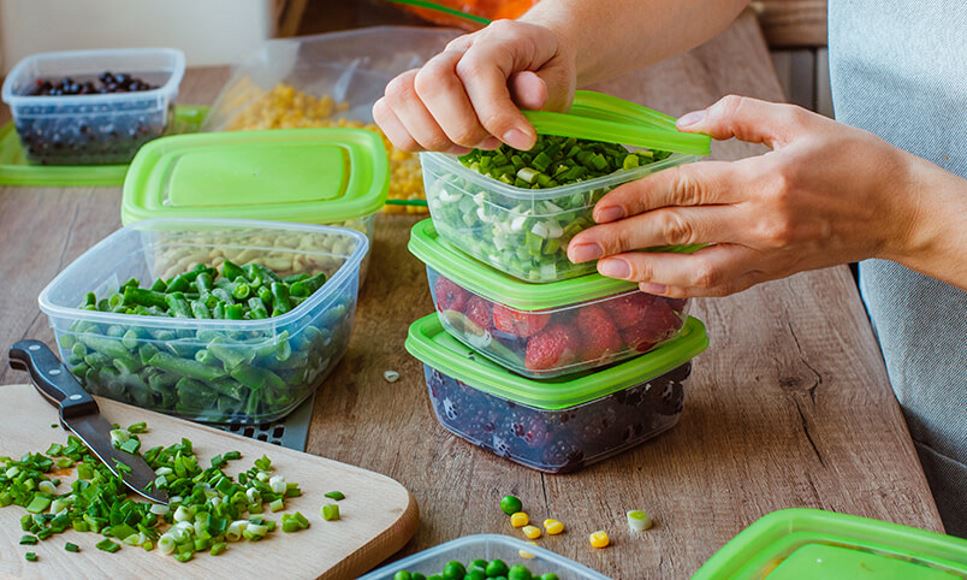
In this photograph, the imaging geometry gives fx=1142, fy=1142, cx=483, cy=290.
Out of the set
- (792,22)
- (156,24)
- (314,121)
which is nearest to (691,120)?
(314,121)

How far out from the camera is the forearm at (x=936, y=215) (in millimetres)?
1123

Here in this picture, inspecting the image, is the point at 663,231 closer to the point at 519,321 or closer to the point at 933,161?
the point at 519,321

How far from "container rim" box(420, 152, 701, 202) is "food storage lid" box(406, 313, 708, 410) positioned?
0.61 feet

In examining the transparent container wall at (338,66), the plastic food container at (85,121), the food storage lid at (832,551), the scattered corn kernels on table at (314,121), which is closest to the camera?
the food storage lid at (832,551)

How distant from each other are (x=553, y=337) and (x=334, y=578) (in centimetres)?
32

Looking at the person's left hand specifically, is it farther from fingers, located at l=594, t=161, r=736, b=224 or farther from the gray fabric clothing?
the gray fabric clothing

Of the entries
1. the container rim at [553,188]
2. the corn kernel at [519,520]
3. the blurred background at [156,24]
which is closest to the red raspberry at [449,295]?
the container rim at [553,188]

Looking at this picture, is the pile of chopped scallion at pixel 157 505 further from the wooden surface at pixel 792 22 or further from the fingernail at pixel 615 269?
the wooden surface at pixel 792 22

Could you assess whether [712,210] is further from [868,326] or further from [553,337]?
[868,326]

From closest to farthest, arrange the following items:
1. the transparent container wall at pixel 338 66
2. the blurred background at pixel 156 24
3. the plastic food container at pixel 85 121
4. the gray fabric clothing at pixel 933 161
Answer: the gray fabric clothing at pixel 933 161 → the plastic food container at pixel 85 121 → the transparent container wall at pixel 338 66 → the blurred background at pixel 156 24

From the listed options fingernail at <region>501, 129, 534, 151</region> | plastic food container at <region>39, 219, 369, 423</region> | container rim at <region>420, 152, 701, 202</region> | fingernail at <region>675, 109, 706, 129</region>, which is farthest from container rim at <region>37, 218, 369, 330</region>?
fingernail at <region>675, 109, 706, 129</region>

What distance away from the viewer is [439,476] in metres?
1.20

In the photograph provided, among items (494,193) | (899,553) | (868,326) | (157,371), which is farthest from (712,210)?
(157,371)

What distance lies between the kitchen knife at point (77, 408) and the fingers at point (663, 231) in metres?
0.48
